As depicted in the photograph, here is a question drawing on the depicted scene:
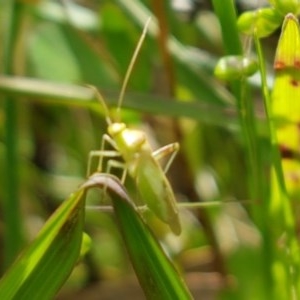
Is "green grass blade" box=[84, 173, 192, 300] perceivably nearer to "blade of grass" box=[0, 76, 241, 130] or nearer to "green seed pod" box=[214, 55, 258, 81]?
"green seed pod" box=[214, 55, 258, 81]

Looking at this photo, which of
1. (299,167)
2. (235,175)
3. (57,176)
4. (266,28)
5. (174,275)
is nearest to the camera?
(174,275)

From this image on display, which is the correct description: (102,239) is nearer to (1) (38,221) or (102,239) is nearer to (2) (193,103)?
(1) (38,221)

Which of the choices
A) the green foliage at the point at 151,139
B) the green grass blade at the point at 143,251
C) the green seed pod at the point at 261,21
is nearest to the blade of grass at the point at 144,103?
the green foliage at the point at 151,139

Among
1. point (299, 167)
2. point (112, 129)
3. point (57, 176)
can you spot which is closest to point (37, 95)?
point (112, 129)

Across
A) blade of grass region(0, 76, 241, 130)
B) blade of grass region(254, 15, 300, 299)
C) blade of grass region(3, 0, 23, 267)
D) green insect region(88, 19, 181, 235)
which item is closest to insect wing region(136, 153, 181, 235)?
green insect region(88, 19, 181, 235)

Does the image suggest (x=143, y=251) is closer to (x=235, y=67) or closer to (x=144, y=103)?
(x=235, y=67)

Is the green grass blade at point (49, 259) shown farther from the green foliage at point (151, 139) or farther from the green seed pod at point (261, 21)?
the green seed pod at point (261, 21)
